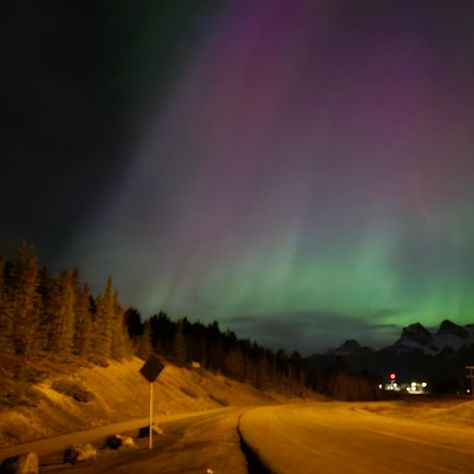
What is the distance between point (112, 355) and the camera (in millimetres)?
78188

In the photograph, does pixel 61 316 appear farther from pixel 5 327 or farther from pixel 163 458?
pixel 163 458

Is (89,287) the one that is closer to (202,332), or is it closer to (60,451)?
(60,451)

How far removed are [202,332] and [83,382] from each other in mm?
144044

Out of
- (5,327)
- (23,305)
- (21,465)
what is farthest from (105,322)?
(21,465)

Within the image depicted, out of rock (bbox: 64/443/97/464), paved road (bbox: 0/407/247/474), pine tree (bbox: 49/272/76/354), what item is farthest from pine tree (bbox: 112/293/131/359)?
rock (bbox: 64/443/97/464)

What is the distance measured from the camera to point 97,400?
162 feet

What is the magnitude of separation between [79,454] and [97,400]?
33887mm

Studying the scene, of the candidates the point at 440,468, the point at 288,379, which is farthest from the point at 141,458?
the point at 288,379

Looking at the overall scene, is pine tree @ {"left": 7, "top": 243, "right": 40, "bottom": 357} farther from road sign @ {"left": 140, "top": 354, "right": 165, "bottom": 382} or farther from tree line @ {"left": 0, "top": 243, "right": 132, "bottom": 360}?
road sign @ {"left": 140, "top": 354, "right": 165, "bottom": 382}

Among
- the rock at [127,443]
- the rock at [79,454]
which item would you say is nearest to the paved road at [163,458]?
the rock at [79,454]

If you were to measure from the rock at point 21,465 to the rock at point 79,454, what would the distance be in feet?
9.21

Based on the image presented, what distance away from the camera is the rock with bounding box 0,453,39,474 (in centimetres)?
1366

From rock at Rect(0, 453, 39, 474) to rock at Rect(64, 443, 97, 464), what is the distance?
2807 millimetres

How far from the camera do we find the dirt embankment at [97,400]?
31.6m
